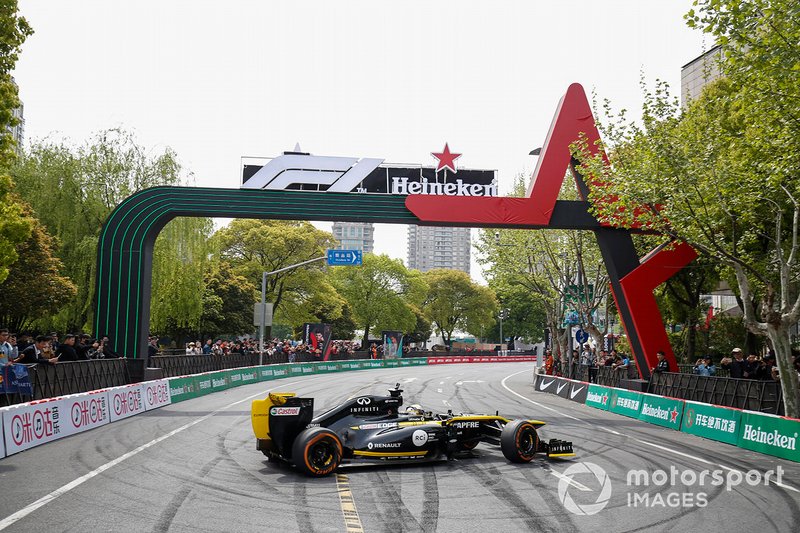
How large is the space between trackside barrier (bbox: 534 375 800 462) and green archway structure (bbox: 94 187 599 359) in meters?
6.55

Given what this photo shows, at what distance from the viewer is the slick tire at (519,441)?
11.9 m

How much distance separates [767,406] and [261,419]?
12778mm

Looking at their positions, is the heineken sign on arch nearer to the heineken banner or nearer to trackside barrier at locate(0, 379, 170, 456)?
trackside barrier at locate(0, 379, 170, 456)

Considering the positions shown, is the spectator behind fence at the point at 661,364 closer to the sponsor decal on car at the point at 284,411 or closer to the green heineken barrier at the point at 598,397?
the green heineken barrier at the point at 598,397

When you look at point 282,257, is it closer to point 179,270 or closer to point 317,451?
point 179,270

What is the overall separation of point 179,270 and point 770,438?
30029 mm

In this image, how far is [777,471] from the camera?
38.6ft

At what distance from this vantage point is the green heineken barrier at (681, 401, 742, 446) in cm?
1532

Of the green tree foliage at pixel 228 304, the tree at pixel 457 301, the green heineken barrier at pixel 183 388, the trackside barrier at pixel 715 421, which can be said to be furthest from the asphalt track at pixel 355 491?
the tree at pixel 457 301

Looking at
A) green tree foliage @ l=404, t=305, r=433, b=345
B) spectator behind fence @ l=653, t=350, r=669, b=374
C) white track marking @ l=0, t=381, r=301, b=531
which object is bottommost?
white track marking @ l=0, t=381, r=301, b=531

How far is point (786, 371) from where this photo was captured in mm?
15594

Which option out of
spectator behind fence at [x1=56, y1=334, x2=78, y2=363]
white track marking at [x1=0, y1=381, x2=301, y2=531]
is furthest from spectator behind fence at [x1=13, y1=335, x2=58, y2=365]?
white track marking at [x1=0, y1=381, x2=301, y2=531]

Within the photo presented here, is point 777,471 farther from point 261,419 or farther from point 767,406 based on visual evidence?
point 261,419

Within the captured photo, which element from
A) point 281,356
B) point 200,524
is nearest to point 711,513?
point 200,524
